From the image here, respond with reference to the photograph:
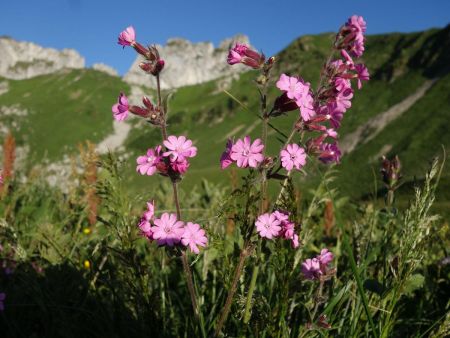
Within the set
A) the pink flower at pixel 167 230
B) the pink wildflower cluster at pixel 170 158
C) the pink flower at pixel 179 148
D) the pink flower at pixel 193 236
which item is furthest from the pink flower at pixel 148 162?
the pink flower at pixel 193 236

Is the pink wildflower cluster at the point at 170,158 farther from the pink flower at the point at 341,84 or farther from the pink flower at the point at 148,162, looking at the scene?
the pink flower at the point at 341,84

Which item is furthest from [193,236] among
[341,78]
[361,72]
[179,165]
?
[361,72]

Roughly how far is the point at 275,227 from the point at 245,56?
1.06 metres

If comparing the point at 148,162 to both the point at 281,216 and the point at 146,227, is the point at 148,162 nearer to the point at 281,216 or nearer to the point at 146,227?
the point at 146,227

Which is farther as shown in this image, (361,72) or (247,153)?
(361,72)

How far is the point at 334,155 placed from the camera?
2764 mm

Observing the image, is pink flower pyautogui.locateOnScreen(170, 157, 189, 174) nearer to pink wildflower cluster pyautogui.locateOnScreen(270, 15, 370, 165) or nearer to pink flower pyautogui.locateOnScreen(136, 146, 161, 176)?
pink flower pyautogui.locateOnScreen(136, 146, 161, 176)

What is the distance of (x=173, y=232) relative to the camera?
7.97ft

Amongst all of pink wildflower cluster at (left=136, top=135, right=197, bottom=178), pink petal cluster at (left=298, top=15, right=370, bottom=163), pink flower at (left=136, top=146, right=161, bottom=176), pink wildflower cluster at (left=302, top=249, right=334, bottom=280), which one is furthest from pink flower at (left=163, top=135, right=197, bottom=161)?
pink wildflower cluster at (left=302, top=249, right=334, bottom=280)

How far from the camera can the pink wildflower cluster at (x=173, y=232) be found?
238 centimetres

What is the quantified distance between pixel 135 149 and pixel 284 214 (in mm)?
128205

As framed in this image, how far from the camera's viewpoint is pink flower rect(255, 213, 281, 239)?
224 cm

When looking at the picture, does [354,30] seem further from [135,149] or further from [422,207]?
[135,149]

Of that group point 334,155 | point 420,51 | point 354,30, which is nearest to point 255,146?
point 334,155
